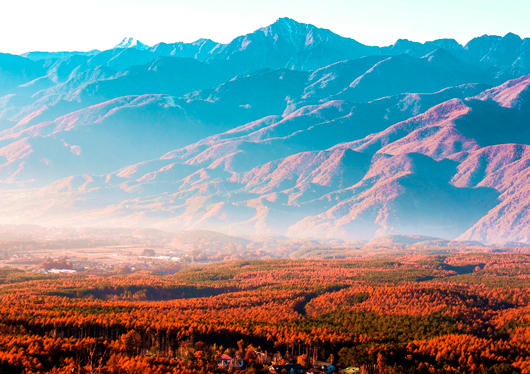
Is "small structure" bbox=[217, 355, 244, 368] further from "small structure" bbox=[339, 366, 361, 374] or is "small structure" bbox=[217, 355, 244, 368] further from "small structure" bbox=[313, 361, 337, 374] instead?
"small structure" bbox=[339, 366, 361, 374]

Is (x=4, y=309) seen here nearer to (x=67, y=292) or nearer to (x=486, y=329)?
(x=67, y=292)

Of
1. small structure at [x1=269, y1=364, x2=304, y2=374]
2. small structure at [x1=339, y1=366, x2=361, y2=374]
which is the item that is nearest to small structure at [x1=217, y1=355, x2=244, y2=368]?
small structure at [x1=269, y1=364, x2=304, y2=374]

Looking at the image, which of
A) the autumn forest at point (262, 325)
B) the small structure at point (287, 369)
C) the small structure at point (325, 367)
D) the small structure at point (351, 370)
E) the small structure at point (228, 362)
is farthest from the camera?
the small structure at point (325, 367)

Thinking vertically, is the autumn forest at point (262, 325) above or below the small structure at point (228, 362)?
above

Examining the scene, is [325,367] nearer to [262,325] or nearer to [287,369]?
[287,369]

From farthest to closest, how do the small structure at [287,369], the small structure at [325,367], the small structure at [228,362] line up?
the small structure at [325,367] < the small structure at [228,362] < the small structure at [287,369]

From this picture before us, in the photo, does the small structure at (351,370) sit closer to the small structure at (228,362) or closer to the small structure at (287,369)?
the small structure at (287,369)

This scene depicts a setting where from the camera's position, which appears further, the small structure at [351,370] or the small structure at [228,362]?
the small structure at [351,370]

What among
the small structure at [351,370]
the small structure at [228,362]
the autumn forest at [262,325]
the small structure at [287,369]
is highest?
the autumn forest at [262,325]

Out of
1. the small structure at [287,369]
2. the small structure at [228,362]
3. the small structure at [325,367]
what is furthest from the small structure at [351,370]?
the small structure at [228,362]
